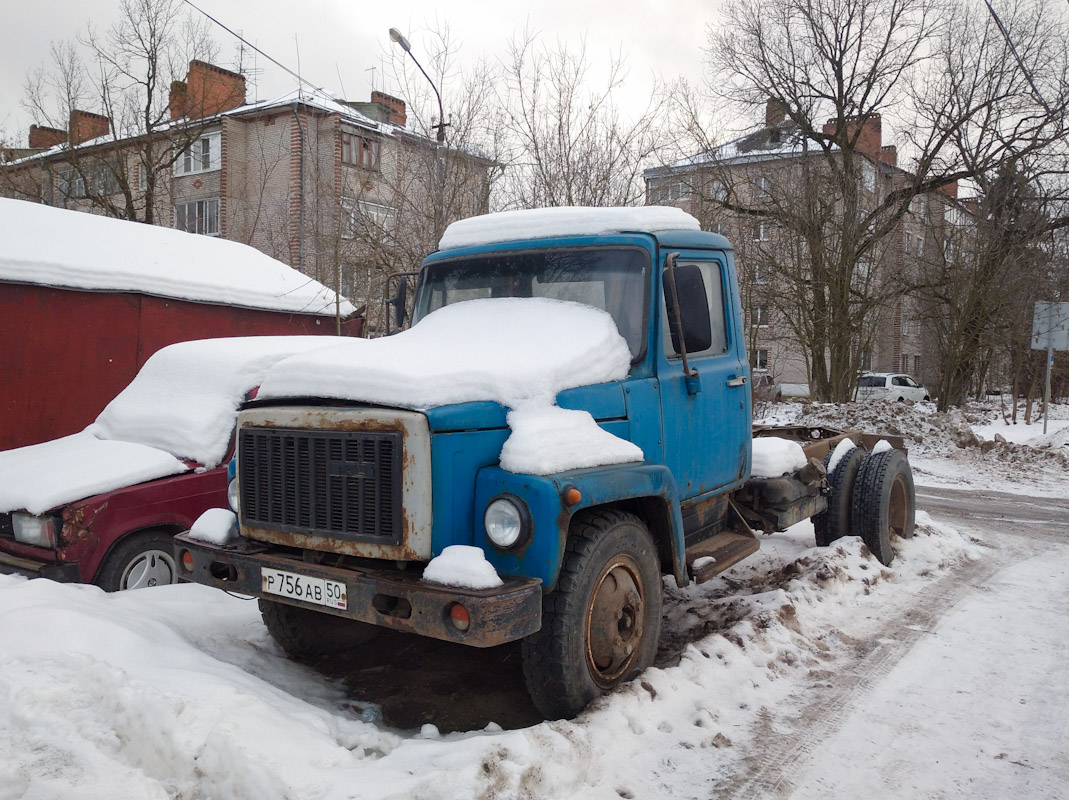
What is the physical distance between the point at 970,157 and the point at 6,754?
23413 millimetres

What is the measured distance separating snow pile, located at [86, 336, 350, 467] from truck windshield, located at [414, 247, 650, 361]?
1.57 metres

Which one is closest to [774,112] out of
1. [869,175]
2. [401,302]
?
[869,175]

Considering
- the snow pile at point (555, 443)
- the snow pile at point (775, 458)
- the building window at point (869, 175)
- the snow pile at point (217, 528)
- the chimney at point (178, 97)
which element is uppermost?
the chimney at point (178, 97)

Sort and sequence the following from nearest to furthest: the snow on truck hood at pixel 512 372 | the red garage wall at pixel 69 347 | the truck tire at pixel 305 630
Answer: the snow on truck hood at pixel 512 372, the truck tire at pixel 305 630, the red garage wall at pixel 69 347

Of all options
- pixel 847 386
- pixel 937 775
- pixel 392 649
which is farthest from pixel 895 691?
pixel 847 386

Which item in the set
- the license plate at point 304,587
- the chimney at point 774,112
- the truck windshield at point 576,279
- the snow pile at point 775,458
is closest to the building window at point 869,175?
the chimney at point 774,112

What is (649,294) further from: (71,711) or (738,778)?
(71,711)

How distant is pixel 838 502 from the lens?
693cm

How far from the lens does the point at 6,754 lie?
3018 mm

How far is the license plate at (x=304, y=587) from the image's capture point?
11.9 feet

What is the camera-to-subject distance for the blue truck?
3484mm

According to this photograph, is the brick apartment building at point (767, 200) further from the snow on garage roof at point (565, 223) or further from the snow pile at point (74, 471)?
the snow pile at point (74, 471)

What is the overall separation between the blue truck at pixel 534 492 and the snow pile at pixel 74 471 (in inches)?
57.9

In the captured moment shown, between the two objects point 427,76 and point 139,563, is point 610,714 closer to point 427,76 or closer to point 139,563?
point 139,563
